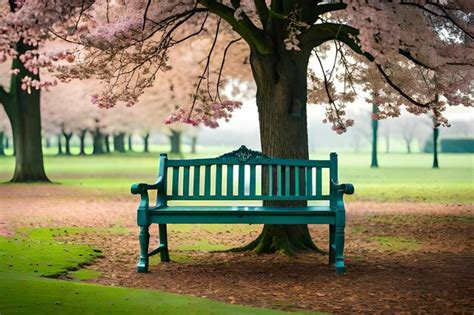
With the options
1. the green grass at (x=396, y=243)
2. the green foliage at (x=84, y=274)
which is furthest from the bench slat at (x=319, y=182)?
the green foliage at (x=84, y=274)

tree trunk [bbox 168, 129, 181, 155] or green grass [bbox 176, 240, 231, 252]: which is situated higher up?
tree trunk [bbox 168, 129, 181, 155]

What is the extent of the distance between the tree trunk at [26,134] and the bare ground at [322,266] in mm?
9692

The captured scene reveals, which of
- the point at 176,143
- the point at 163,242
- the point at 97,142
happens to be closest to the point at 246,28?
the point at 163,242

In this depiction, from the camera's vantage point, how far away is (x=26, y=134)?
85.7ft

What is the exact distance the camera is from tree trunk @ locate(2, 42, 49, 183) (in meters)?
26.0

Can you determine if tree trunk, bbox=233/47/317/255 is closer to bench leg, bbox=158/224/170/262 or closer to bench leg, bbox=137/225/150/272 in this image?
bench leg, bbox=158/224/170/262

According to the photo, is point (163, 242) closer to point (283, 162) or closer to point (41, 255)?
point (41, 255)

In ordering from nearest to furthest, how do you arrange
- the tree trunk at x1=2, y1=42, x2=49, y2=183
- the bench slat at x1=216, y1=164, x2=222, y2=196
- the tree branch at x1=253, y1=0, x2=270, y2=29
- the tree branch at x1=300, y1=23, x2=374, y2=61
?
the bench slat at x1=216, y1=164, x2=222, y2=196 → the tree branch at x1=300, y1=23, x2=374, y2=61 → the tree branch at x1=253, y1=0, x2=270, y2=29 → the tree trunk at x1=2, y1=42, x2=49, y2=183

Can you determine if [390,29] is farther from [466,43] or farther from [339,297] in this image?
[466,43]

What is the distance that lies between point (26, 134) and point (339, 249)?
63.1 ft

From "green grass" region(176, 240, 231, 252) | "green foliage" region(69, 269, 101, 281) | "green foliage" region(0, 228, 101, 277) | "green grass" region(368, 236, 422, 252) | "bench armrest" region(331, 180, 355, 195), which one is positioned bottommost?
"green grass" region(368, 236, 422, 252)

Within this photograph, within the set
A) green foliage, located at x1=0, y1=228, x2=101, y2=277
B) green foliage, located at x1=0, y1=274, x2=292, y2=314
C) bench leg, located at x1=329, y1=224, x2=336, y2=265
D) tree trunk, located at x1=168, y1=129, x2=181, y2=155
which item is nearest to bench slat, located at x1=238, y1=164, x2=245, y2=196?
bench leg, located at x1=329, y1=224, x2=336, y2=265

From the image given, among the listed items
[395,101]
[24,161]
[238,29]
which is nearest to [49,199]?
[24,161]

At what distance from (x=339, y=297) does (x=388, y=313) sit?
0.78 m
